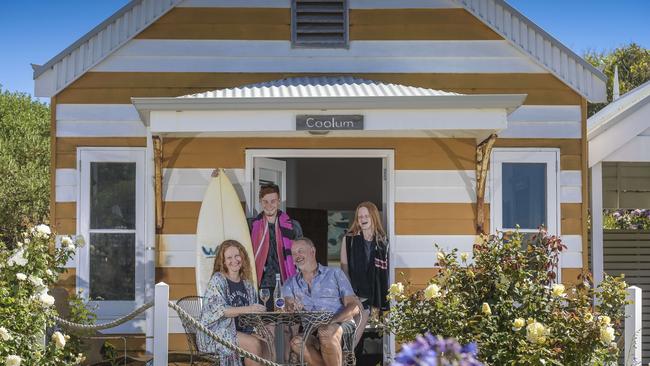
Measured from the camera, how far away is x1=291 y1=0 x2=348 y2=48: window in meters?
9.52

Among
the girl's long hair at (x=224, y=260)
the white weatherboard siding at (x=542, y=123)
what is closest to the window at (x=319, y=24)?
the white weatherboard siding at (x=542, y=123)

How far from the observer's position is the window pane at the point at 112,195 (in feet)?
30.5

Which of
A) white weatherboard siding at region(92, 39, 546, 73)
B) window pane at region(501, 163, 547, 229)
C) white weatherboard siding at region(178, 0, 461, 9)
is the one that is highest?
white weatherboard siding at region(178, 0, 461, 9)

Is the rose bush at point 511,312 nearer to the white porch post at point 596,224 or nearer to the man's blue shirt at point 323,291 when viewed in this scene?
the man's blue shirt at point 323,291

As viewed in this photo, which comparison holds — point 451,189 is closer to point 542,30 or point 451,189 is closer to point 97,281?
point 542,30

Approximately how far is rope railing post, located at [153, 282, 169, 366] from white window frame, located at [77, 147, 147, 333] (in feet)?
8.19

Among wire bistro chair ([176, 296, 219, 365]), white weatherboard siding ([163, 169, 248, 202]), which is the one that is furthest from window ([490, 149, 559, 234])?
wire bistro chair ([176, 296, 219, 365])

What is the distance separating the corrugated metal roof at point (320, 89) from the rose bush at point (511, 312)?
7.28 feet

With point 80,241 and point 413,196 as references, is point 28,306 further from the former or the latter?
point 413,196

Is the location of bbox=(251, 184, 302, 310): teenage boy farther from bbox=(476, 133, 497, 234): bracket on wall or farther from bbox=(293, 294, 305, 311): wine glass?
bbox=(476, 133, 497, 234): bracket on wall

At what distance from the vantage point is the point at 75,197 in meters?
Answer: 9.25

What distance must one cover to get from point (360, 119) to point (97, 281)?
3071 millimetres

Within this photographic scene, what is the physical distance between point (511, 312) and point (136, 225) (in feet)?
14.1

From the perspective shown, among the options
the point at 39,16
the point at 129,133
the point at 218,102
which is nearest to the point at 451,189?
the point at 218,102
